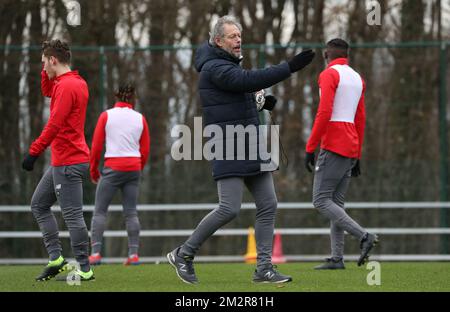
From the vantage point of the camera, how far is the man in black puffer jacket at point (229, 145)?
7910mm

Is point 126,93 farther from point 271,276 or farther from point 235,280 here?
point 271,276

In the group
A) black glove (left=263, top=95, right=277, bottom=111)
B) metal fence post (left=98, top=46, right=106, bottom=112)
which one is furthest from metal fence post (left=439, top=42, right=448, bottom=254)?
black glove (left=263, top=95, right=277, bottom=111)

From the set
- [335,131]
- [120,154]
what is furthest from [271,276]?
[120,154]

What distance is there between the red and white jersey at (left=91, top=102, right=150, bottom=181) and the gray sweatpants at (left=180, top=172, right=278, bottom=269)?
3.17 meters

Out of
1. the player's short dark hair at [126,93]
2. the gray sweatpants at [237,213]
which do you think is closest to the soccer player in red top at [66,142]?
the gray sweatpants at [237,213]

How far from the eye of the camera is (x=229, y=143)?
7848 mm

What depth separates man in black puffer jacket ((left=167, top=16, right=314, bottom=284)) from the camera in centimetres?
791

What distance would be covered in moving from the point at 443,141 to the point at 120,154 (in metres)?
4.63

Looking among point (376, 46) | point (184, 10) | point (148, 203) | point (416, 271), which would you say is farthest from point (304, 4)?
point (416, 271)

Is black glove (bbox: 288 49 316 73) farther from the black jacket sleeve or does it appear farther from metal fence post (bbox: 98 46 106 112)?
metal fence post (bbox: 98 46 106 112)

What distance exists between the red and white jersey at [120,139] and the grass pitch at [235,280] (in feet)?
3.32

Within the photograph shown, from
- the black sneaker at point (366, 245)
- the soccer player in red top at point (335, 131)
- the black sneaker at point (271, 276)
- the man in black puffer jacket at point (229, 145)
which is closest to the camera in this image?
the man in black puffer jacket at point (229, 145)

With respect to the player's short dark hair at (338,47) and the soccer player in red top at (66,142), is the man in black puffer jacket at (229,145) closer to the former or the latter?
the soccer player in red top at (66,142)
